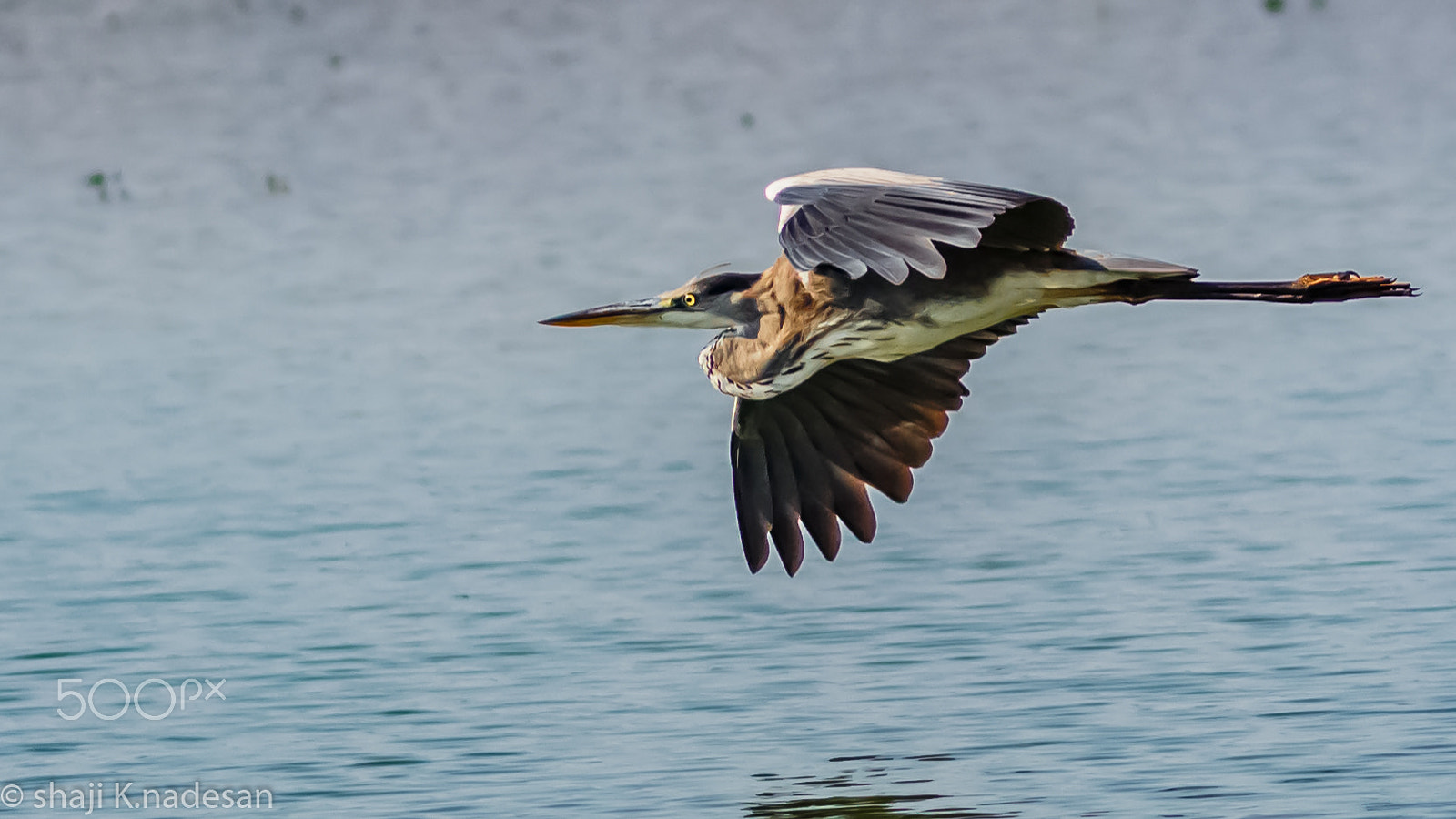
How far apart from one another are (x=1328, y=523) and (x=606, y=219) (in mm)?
6490

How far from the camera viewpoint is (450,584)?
31.3ft

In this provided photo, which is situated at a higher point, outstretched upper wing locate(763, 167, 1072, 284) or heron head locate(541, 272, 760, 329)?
heron head locate(541, 272, 760, 329)

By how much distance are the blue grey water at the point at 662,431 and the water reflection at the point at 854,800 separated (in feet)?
0.06

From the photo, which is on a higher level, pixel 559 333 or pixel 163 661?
pixel 559 333

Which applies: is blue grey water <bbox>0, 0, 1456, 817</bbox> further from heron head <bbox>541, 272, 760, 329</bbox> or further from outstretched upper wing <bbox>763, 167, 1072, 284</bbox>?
outstretched upper wing <bbox>763, 167, 1072, 284</bbox>

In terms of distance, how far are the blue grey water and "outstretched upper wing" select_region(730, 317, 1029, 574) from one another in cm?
70

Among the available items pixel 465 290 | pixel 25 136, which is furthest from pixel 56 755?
pixel 25 136

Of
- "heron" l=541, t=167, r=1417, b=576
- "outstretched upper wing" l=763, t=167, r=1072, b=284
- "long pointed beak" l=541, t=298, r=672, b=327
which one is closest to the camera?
"outstretched upper wing" l=763, t=167, r=1072, b=284

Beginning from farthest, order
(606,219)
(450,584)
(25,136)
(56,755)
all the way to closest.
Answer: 1. (25,136)
2. (606,219)
3. (450,584)
4. (56,755)

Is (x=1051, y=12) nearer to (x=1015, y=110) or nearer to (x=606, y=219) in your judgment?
(x=1015, y=110)

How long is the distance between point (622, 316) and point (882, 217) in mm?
1664

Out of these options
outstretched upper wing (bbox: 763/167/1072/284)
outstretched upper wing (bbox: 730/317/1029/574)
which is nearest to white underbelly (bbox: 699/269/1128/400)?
outstretched upper wing (bbox: 730/317/1029/574)

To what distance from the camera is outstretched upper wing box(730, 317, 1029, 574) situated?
301 inches

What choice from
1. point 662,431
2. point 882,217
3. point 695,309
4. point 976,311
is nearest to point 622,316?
point 695,309
